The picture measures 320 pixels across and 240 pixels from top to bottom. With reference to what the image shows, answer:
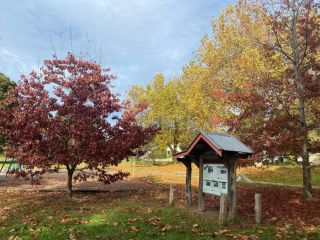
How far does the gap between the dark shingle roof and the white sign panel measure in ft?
2.58

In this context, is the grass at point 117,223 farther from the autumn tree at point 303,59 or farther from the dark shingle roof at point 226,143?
the autumn tree at point 303,59

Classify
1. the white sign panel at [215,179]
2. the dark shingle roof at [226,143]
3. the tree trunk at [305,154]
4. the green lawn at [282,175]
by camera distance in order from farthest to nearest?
the green lawn at [282,175], the tree trunk at [305,154], the white sign panel at [215,179], the dark shingle roof at [226,143]

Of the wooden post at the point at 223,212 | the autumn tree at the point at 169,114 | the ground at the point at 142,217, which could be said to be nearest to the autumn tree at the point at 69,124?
the ground at the point at 142,217

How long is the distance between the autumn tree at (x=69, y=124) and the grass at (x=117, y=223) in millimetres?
1914

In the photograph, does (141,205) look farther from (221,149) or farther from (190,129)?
(190,129)

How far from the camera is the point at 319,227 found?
10016 mm

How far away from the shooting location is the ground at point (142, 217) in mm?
9302

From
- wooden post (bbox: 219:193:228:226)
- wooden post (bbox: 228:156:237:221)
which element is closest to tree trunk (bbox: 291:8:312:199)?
wooden post (bbox: 228:156:237:221)

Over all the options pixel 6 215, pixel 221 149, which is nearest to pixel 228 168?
pixel 221 149

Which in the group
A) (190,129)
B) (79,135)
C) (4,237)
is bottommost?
(4,237)

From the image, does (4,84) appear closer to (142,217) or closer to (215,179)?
(142,217)

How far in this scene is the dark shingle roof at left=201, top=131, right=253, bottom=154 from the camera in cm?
1097

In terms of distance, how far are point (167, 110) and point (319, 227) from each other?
3081 cm

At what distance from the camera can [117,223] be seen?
33.4 ft
